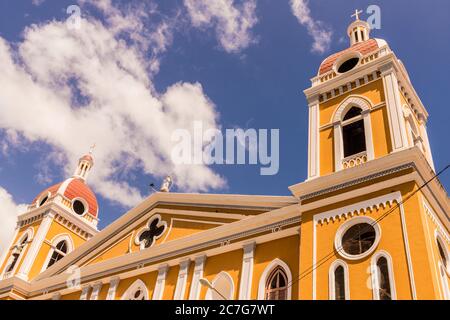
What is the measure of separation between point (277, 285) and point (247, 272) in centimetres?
108

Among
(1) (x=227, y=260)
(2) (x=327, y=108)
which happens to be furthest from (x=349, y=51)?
(1) (x=227, y=260)

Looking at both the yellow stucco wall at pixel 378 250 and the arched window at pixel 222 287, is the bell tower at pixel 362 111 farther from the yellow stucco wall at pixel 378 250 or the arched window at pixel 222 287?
the arched window at pixel 222 287

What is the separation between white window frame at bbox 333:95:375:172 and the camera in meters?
13.1

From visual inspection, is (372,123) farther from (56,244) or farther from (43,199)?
(43,199)

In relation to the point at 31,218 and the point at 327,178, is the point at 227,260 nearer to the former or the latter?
the point at 327,178

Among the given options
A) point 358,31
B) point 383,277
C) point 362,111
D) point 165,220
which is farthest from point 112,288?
point 358,31

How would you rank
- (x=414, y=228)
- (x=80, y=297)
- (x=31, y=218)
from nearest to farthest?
(x=414, y=228) < (x=80, y=297) < (x=31, y=218)

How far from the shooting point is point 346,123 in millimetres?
14266

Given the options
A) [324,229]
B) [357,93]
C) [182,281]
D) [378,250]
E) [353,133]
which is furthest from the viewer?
[182,281]

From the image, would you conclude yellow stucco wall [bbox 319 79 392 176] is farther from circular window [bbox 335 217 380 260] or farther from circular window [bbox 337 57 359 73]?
circular window [bbox 335 217 380 260]

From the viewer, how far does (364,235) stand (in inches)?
450

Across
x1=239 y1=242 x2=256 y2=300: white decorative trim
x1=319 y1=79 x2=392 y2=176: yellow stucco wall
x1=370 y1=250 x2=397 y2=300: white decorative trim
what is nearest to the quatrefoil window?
x1=239 y1=242 x2=256 y2=300: white decorative trim
